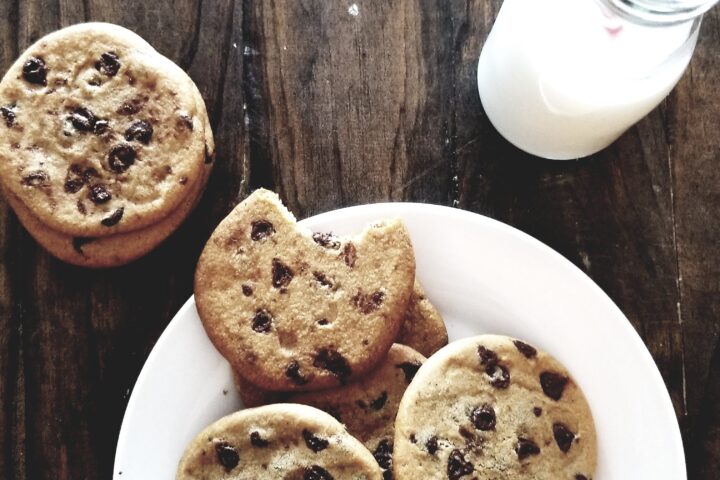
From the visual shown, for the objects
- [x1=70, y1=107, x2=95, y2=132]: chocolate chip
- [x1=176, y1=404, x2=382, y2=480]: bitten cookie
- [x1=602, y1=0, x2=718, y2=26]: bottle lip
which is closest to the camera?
[x1=602, y1=0, x2=718, y2=26]: bottle lip

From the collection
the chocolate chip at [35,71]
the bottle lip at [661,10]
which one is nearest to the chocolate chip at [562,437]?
the bottle lip at [661,10]

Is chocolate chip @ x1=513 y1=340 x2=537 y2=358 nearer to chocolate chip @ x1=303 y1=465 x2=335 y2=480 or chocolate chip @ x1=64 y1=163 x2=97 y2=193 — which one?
chocolate chip @ x1=303 y1=465 x2=335 y2=480

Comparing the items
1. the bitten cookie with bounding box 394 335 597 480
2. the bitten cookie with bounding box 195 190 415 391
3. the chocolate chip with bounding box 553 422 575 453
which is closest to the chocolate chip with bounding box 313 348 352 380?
the bitten cookie with bounding box 195 190 415 391

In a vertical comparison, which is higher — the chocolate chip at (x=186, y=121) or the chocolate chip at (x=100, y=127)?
the chocolate chip at (x=186, y=121)

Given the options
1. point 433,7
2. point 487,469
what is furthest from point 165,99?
point 487,469

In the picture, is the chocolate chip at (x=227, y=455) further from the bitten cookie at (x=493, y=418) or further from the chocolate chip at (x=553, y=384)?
the chocolate chip at (x=553, y=384)

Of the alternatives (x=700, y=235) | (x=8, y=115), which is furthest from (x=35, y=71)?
(x=700, y=235)
